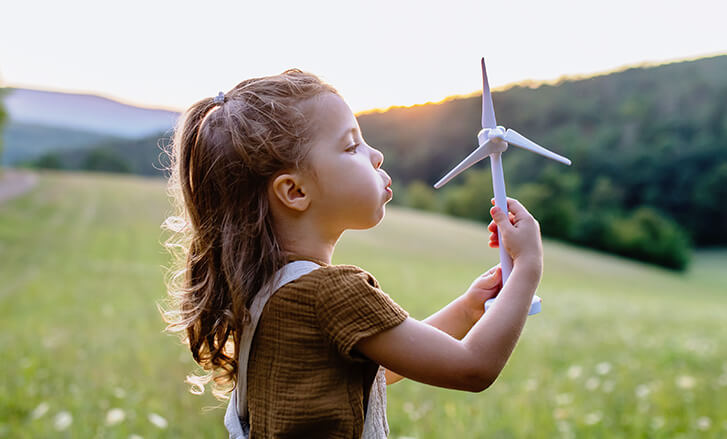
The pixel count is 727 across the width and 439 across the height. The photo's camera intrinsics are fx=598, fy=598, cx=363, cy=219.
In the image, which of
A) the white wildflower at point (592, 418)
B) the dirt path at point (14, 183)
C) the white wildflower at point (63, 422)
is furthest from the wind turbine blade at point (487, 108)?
the dirt path at point (14, 183)

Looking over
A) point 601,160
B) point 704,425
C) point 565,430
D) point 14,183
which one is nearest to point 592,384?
point 565,430

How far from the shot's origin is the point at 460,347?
4.21 feet

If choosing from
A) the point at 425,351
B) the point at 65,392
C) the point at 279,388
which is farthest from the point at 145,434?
the point at 425,351

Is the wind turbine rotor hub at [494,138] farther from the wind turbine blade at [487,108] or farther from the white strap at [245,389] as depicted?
the white strap at [245,389]

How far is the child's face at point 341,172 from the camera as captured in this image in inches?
55.4

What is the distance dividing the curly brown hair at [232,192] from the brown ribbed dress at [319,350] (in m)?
0.11

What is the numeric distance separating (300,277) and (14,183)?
34.3 meters

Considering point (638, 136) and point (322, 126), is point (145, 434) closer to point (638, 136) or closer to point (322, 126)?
point (322, 126)

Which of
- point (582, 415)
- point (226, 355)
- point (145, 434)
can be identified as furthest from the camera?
point (582, 415)

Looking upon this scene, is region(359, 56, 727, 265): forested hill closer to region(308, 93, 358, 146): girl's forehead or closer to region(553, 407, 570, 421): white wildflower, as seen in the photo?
region(553, 407, 570, 421): white wildflower

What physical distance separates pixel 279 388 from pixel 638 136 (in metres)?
53.0

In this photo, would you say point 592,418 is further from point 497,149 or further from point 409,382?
point 497,149

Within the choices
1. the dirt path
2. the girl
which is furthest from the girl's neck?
the dirt path

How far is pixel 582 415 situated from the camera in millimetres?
3332
